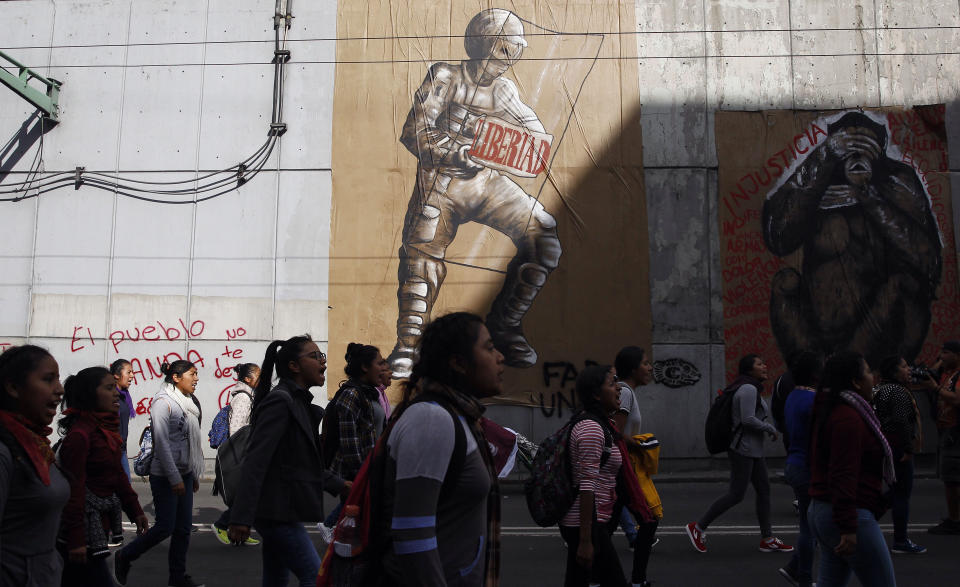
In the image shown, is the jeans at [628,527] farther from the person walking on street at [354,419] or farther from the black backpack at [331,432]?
the black backpack at [331,432]

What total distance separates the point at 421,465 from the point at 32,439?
1.55 meters

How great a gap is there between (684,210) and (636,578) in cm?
925

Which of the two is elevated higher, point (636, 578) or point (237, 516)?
point (237, 516)

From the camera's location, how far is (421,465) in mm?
2520

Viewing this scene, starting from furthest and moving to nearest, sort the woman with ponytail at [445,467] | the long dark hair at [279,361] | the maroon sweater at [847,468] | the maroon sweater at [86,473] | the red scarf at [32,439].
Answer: the long dark hair at [279,361], the maroon sweater at [86,473], the maroon sweater at [847,468], the red scarf at [32,439], the woman with ponytail at [445,467]

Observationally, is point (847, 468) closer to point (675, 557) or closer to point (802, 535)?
point (802, 535)

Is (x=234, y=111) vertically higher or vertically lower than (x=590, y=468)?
higher

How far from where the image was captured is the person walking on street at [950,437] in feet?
26.8

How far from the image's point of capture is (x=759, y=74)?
14.4 m

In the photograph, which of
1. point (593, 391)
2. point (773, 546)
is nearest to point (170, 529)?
point (593, 391)

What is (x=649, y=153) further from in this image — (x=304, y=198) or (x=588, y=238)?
(x=304, y=198)

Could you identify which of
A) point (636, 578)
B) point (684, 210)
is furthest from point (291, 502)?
Result: point (684, 210)

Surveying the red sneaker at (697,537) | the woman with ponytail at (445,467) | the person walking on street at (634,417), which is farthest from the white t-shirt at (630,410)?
the woman with ponytail at (445,467)

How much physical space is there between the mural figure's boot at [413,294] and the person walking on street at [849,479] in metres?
10.0
